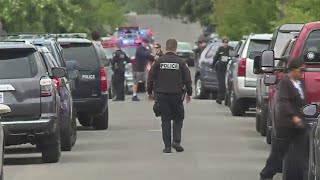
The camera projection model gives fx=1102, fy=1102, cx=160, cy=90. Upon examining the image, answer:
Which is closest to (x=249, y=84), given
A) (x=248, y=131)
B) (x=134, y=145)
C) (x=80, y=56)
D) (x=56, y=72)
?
(x=248, y=131)

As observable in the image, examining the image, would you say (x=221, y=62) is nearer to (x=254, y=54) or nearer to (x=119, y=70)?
(x=119, y=70)

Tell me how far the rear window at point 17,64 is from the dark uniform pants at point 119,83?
54.2ft

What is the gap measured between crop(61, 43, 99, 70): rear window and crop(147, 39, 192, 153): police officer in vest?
432cm

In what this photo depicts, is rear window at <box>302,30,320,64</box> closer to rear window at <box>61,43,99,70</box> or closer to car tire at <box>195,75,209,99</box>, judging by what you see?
rear window at <box>61,43,99,70</box>

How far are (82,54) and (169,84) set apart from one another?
4827mm

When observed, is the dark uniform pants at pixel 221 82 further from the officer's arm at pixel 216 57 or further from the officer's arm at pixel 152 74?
the officer's arm at pixel 152 74

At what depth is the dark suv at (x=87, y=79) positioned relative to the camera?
2132cm

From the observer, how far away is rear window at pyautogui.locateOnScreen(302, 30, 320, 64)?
13.6 metres

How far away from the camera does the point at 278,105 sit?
12.3 metres

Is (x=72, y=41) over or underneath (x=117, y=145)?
over

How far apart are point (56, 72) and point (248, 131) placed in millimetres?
6418

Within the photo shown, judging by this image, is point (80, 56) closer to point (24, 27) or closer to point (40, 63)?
point (40, 63)

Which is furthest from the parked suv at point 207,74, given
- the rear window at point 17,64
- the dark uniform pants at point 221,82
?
the rear window at point 17,64

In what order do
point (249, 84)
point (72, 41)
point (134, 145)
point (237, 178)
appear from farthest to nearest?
point (249, 84) < point (72, 41) < point (134, 145) < point (237, 178)
